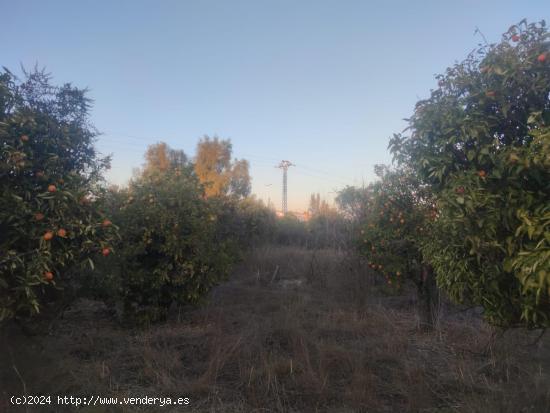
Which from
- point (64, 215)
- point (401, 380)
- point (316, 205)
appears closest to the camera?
point (64, 215)

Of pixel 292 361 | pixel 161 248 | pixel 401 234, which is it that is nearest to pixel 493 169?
pixel 292 361

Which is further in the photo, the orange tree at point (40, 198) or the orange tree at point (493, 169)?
the orange tree at point (40, 198)

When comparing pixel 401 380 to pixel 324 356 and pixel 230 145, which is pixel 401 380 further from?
pixel 230 145

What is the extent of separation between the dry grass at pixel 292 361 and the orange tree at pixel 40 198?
1095 mm

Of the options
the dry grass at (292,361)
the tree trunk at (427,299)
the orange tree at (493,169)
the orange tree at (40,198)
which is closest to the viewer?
the orange tree at (493,169)

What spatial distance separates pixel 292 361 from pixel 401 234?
8.58 ft

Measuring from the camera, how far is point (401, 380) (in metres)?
4.23

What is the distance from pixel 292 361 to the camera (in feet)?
14.8

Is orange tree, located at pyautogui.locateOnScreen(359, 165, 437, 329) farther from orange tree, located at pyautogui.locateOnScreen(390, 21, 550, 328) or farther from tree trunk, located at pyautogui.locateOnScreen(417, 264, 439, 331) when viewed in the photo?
orange tree, located at pyautogui.locateOnScreen(390, 21, 550, 328)

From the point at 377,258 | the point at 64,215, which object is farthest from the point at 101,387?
the point at 377,258

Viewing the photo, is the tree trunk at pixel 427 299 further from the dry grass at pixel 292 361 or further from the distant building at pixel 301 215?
the distant building at pixel 301 215

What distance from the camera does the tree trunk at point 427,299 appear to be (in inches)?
246

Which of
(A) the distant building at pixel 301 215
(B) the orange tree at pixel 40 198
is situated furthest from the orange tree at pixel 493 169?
(A) the distant building at pixel 301 215

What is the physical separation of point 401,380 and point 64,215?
3472 millimetres
